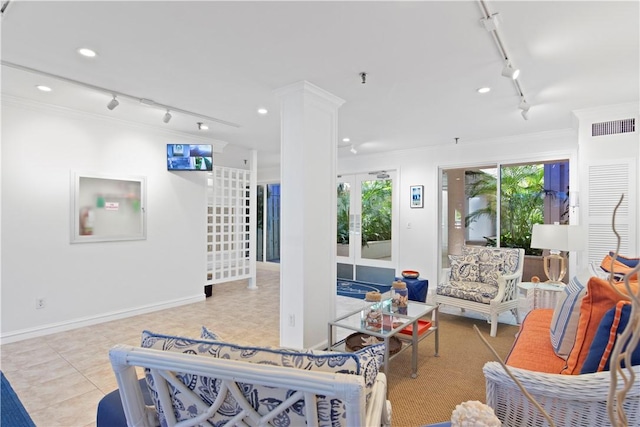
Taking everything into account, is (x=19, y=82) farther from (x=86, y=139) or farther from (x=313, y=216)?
(x=313, y=216)

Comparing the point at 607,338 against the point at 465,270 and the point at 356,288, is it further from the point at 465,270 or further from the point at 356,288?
the point at 356,288

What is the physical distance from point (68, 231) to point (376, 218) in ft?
16.2

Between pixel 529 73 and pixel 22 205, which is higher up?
pixel 529 73

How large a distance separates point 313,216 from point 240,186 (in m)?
3.16

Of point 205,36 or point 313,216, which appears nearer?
point 205,36

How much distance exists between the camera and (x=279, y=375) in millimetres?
919

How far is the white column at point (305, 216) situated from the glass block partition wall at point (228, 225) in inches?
105

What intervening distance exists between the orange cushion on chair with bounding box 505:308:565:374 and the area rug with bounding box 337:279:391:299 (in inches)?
124

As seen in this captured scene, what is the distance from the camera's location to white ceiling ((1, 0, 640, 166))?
6.60 feet

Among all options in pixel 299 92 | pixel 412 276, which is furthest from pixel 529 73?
pixel 412 276

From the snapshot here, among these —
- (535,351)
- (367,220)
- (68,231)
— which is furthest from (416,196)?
(68,231)

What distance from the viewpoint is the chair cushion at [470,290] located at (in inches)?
145

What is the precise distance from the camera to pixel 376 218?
261 inches

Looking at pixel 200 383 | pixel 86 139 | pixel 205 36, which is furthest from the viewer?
pixel 86 139
